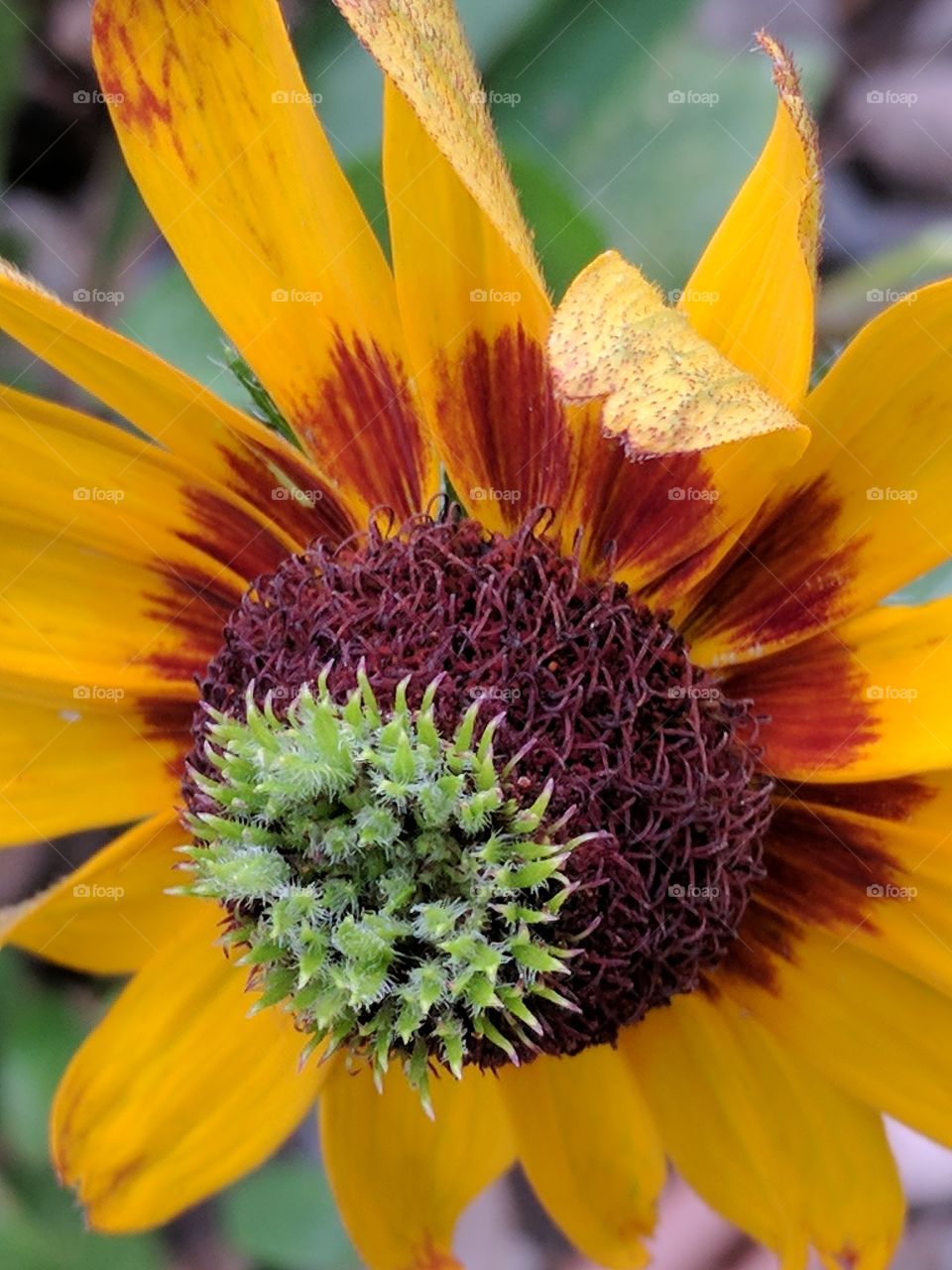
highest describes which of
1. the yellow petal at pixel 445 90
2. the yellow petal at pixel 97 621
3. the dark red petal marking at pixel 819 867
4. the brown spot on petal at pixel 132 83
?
the yellow petal at pixel 445 90

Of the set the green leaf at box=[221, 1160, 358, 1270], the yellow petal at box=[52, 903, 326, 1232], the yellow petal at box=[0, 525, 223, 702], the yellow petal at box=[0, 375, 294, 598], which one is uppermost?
the yellow petal at box=[0, 375, 294, 598]

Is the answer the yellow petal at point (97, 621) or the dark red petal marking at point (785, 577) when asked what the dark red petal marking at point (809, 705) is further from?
the yellow petal at point (97, 621)

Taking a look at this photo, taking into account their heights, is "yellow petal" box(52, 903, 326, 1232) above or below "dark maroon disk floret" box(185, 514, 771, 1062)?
below

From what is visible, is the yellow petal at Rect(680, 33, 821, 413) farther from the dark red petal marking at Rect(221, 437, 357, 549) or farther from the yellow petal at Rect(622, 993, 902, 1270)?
the yellow petal at Rect(622, 993, 902, 1270)

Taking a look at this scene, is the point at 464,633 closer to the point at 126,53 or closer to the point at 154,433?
the point at 154,433

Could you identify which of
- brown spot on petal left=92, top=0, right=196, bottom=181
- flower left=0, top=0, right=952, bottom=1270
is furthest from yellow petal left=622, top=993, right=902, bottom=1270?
brown spot on petal left=92, top=0, right=196, bottom=181

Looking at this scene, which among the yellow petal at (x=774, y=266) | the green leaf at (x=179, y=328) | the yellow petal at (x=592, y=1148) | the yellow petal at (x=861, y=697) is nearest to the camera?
the yellow petal at (x=774, y=266)

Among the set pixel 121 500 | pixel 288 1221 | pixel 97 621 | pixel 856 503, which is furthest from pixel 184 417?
pixel 288 1221

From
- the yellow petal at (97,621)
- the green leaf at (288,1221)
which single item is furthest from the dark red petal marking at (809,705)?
the green leaf at (288,1221)

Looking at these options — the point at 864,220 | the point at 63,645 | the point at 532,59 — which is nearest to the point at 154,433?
the point at 63,645
